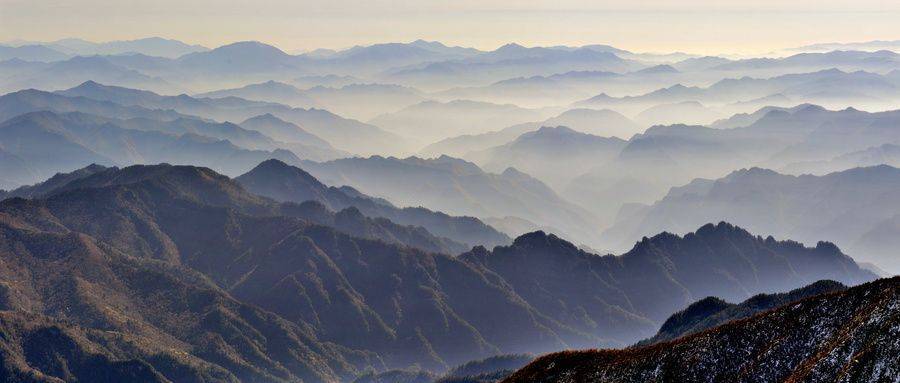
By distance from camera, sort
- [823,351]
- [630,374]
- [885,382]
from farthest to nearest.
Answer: [630,374], [823,351], [885,382]

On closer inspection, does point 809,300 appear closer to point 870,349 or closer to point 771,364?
point 771,364

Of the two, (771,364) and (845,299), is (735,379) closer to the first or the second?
(771,364)

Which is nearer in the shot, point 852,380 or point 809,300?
point 852,380

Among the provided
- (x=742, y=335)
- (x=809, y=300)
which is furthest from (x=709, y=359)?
(x=809, y=300)

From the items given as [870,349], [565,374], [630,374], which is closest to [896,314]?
[870,349]

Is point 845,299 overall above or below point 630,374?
above

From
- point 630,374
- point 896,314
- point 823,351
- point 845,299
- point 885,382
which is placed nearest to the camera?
point 885,382
